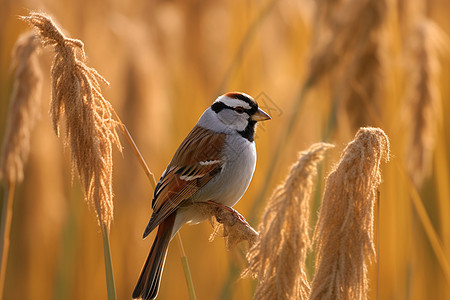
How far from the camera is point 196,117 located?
3693mm

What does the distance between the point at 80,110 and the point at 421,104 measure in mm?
1507

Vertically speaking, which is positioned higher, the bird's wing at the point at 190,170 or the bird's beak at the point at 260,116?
the bird's beak at the point at 260,116

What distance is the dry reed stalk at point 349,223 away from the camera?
1108 millimetres

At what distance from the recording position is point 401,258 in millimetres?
2672

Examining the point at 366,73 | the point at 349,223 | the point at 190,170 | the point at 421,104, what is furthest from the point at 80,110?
the point at 421,104

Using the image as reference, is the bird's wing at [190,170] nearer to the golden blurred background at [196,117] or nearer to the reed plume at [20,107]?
the golden blurred background at [196,117]

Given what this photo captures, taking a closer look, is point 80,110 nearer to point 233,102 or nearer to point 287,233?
point 287,233

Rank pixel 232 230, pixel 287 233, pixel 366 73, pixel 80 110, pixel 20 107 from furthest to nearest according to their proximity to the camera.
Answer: pixel 366 73
pixel 20 107
pixel 232 230
pixel 80 110
pixel 287 233

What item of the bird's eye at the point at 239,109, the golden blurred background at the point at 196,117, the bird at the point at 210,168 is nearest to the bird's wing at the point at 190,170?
the bird at the point at 210,168

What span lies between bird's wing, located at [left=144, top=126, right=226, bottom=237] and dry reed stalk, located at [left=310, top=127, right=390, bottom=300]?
37.3 inches

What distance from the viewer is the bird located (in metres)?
2.09

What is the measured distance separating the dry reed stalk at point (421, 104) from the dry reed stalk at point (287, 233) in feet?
4.45

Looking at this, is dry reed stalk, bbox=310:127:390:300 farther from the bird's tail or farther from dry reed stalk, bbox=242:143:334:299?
the bird's tail

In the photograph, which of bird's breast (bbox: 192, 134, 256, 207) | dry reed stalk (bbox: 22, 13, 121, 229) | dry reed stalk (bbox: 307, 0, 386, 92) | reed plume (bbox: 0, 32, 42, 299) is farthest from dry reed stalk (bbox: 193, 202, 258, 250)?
dry reed stalk (bbox: 307, 0, 386, 92)
